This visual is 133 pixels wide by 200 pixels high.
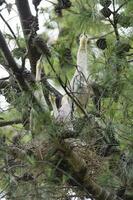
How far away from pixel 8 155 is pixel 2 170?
0.22ft

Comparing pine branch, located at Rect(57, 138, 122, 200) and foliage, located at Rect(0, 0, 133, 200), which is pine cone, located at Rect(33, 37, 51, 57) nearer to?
foliage, located at Rect(0, 0, 133, 200)

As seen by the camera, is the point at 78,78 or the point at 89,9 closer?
the point at 78,78

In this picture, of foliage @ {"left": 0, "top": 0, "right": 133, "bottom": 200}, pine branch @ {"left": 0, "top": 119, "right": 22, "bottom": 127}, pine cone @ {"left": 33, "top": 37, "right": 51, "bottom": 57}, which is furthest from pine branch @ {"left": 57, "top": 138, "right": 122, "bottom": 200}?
pine branch @ {"left": 0, "top": 119, "right": 22, "bottom": 127}

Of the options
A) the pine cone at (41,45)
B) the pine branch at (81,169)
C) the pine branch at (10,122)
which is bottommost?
the pine branch at (81,169)

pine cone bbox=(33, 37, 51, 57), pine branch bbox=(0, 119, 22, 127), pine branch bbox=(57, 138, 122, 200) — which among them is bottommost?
pine branch bbox=(57, 138, 122, 200)

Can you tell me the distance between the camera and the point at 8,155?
79.9 inches

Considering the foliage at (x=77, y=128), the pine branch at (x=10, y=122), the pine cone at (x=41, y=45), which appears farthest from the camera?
the pine branch at (x=10, y=122)

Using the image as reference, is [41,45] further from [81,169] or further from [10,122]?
[10,122]

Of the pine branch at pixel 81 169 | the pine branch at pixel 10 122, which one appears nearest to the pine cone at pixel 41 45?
the pine branch at pixel 81 169

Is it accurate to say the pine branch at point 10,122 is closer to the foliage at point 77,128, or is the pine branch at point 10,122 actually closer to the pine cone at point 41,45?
the foliage at point 77,128

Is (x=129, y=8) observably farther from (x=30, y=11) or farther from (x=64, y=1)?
(x=30, y=11)

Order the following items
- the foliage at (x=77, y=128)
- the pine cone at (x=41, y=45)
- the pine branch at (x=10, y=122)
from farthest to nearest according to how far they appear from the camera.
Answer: the pine branch at (x=10, y=122) < the pine cone at (x=41, y=45) < the foliage at (x=77, y=128)

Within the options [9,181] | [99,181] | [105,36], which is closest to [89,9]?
[105,36]

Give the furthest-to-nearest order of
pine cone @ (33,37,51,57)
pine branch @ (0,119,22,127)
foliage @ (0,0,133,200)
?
pine branch @ (0,119,22,127) < pine cone @ (33,37,51,57) < foliage @ (0,0,133,200)
